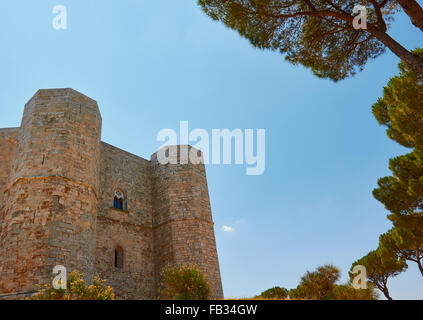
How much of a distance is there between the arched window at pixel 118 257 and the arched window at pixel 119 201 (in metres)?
1.82

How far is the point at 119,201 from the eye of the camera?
1445 centimetres

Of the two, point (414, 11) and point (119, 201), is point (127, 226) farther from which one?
point (414, 11)

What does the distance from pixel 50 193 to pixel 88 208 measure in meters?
1.33

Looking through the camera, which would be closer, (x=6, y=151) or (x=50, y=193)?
(x=50, y=193)

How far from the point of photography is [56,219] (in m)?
9.89

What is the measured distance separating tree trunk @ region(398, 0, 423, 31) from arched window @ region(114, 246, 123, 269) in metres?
12.0

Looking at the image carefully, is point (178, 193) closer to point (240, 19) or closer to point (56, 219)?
point (56, 219)

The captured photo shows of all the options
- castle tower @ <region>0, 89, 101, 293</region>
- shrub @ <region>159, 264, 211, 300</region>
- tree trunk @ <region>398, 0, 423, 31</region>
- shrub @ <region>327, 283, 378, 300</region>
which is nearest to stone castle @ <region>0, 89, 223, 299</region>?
castle tower @ <region>0, 89, 101, 293</region>

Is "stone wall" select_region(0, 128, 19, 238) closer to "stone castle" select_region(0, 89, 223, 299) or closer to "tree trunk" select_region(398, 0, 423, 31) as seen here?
"stone castle" select_region(0, 89, 223, 299)

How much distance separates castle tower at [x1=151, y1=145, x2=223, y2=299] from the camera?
13344mm

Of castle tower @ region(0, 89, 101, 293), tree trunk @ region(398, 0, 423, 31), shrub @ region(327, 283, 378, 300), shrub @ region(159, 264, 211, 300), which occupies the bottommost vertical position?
shrub @ region(327, 283, 378, 300)

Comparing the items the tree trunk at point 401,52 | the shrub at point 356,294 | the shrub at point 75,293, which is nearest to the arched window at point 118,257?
the shrub at point 75,293

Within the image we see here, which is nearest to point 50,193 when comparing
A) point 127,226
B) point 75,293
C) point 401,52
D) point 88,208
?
point 88,208
